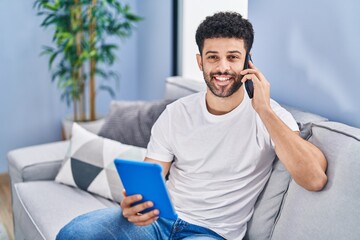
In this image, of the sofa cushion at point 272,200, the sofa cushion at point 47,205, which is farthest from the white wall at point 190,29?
the sofa cushion at point 272,200

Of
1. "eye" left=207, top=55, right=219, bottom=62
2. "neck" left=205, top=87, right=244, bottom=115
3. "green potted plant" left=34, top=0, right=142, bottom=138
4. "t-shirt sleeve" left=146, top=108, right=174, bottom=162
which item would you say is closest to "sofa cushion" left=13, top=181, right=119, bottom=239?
"t-shirt sleeve" left=146, top=108, right=174, bottom=162

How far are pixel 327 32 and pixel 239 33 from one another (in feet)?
1.07

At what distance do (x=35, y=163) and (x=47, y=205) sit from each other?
1.05 feet

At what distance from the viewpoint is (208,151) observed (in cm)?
157

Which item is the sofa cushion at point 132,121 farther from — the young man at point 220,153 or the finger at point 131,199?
the finger at point 131,199

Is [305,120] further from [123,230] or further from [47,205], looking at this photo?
[47,205]

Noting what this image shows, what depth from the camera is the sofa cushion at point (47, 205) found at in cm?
183

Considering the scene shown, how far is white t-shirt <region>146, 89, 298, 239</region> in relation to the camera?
1.53 meters

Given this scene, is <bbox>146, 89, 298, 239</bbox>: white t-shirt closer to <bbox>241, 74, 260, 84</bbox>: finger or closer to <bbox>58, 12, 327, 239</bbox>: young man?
<bbox>58, 12, 327, 239</bbox>: young man

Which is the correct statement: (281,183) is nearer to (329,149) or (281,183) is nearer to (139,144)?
(329,149)

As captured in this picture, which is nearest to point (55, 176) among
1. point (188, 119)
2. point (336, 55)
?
point (188, 119)

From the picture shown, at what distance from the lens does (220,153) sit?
61.3 inches

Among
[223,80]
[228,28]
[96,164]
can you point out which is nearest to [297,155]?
[223,80]

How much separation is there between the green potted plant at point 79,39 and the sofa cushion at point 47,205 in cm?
107
